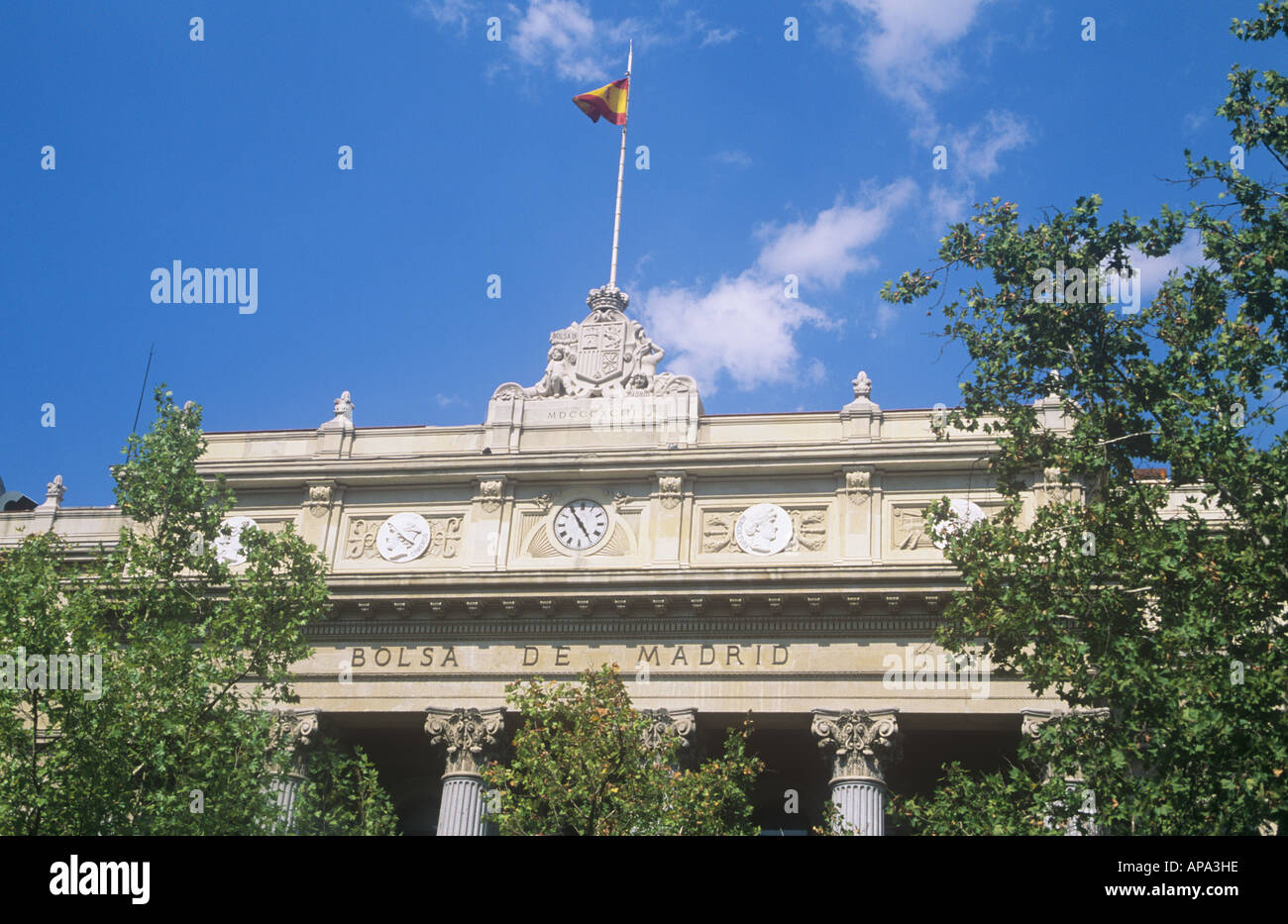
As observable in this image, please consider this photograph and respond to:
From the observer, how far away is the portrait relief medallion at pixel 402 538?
37281mm

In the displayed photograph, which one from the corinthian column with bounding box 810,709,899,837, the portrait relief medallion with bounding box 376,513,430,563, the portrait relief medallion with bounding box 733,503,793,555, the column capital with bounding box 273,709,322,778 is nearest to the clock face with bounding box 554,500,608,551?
the portrait relief medallion with bounding box 733,503,793,555

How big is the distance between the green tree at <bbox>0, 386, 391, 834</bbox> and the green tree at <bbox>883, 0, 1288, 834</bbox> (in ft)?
41.8

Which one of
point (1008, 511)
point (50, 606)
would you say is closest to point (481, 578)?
point (50, 606)

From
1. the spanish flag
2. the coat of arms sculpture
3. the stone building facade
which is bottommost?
the stone building facade

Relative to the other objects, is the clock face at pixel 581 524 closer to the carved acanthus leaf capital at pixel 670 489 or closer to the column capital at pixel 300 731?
the carved acanthus leaf capital at pixel 670 489

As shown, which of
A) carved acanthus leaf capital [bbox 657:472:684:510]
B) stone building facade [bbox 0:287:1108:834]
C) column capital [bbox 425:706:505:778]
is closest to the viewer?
stone building facade [bbox 0:287:1108:834]

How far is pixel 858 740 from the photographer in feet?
105

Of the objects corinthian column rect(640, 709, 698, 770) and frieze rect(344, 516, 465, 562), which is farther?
frieze rect(344, 516, 465, 562)

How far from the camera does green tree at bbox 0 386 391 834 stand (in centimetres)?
2477

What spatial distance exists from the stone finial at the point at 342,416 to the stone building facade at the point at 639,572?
6 cm

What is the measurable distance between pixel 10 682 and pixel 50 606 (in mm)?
2839

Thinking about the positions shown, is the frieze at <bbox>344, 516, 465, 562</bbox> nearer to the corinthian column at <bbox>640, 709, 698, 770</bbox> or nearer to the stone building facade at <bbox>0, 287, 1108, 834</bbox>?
the stone building facade at <bbox>0, 287, 1108, 834</bbox>

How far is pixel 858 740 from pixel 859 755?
330 millimetres
